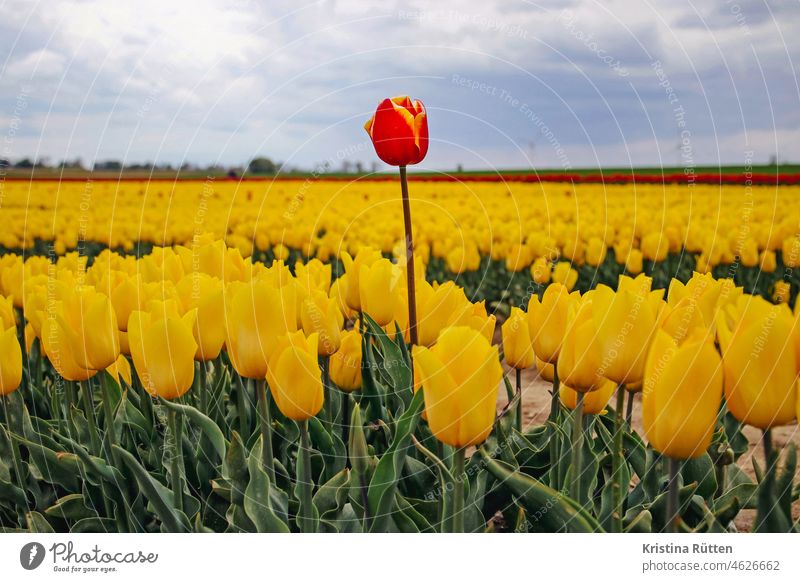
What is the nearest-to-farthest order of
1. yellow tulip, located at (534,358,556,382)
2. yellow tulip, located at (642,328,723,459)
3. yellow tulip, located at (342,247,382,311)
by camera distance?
yellow tulip, located at (642,328,723,459) → yellow tulip, located at (534,358,556,382) → yellow tulip, located at (342,247,382,311)

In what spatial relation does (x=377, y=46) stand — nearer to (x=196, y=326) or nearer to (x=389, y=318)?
(x=389, y=318)

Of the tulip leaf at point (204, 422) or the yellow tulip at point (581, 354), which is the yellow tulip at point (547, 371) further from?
the tulip leaf at point (204, 422)

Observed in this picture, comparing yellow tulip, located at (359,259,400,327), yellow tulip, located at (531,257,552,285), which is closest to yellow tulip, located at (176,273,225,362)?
yellow tulip, located at (359,259,400,327)

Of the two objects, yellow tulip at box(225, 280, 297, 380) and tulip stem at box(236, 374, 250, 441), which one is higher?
yellow tulip at box(225, 280, 297, 380)

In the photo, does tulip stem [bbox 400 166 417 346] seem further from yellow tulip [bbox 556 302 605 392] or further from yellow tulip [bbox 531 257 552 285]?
yellow tulip [bbox 531 257 552 285]

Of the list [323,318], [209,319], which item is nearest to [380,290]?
[323,318]

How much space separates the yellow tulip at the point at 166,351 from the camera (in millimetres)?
1652

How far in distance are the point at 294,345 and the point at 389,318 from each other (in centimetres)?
67

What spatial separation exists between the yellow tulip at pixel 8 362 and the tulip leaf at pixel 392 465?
977mm

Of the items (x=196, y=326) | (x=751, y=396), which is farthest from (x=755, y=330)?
(x=196, y=326)

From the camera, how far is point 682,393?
123 cm

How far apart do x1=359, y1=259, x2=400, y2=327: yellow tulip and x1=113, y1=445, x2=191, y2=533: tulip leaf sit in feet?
2.44

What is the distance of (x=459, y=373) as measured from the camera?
1.30 meters

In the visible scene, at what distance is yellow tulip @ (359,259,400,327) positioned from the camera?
6.95 ft
